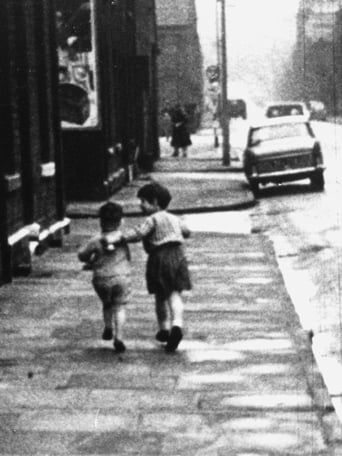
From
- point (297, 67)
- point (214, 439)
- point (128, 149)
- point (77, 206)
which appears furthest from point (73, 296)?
point (297, 67)

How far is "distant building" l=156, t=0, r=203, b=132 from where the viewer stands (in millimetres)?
69562

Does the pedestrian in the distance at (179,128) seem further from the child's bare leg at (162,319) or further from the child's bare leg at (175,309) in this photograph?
the child's bare leg at (175,309)

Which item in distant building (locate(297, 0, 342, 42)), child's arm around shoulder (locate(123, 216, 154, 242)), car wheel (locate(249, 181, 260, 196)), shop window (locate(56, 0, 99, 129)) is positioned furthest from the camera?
distant building (locate(297, 0, 342, 42))

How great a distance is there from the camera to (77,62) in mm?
22438

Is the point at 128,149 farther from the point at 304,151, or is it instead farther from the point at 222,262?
the point at 222,262

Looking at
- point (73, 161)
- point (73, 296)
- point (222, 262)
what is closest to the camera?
point (73, 296)

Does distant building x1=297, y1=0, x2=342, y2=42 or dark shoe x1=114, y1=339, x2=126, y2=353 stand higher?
distant building x1=297, y1=0, x2=342, y2=42

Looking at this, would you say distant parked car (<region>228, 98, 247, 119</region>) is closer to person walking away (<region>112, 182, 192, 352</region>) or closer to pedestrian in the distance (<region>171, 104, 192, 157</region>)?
pedestrian in the distance (<region>171, 104, 192, 157</region>)

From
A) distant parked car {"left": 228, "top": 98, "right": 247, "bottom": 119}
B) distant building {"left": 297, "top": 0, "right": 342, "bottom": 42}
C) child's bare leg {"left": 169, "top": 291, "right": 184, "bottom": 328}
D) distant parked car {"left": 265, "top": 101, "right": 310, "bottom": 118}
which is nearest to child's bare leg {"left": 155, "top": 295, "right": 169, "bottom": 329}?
child's bare leg {"left": 169, "top": 291, "right": 184, "bottom": 328}

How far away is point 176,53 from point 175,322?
64488 millimetres

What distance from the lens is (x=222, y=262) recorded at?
15016mm

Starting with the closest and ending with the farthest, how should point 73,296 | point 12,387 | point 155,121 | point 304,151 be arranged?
point 12,387 → point 73,296 → point 304,151 → point 155,121

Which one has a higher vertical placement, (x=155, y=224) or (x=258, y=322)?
(x=155, y=224)

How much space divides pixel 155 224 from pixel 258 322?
197 centimetres
